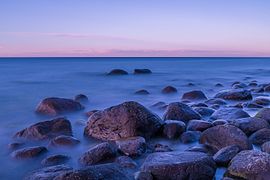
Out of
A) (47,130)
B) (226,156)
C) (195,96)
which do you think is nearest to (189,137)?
(226,156)

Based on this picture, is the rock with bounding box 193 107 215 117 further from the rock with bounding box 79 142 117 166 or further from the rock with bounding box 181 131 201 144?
the rock with bounding box 79 142 117 166

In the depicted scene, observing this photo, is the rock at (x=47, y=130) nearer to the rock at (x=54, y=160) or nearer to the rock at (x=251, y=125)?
the rock at (x=54, y=160)

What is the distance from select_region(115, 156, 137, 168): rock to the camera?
219 inches

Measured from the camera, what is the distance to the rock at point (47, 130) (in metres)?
7.62

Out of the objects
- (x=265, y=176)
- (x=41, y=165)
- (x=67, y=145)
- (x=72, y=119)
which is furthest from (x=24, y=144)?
(x=265, y=176)

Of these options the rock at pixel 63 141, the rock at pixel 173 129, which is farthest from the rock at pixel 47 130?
the rock at pixel 173 129

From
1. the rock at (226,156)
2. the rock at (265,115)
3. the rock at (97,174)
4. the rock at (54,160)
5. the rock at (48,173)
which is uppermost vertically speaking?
the rock at (97,174)

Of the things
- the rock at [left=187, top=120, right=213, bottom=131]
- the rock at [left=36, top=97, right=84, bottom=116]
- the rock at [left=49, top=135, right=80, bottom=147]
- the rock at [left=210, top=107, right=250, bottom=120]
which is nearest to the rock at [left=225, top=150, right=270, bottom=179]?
the rock at [left=187, top=120, right=213, bottom=131]

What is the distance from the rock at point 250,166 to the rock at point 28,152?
11.4 ft

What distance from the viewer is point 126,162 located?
5.63 metres

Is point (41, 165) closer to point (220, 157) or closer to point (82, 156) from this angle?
point (82, 156)

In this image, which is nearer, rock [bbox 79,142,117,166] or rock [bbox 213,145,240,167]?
rock [bbox 213,145,240,167]

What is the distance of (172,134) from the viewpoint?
24.5 ft

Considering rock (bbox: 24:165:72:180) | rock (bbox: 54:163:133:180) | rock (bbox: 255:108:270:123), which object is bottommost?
rock (bbox: 24:165:72:180)
